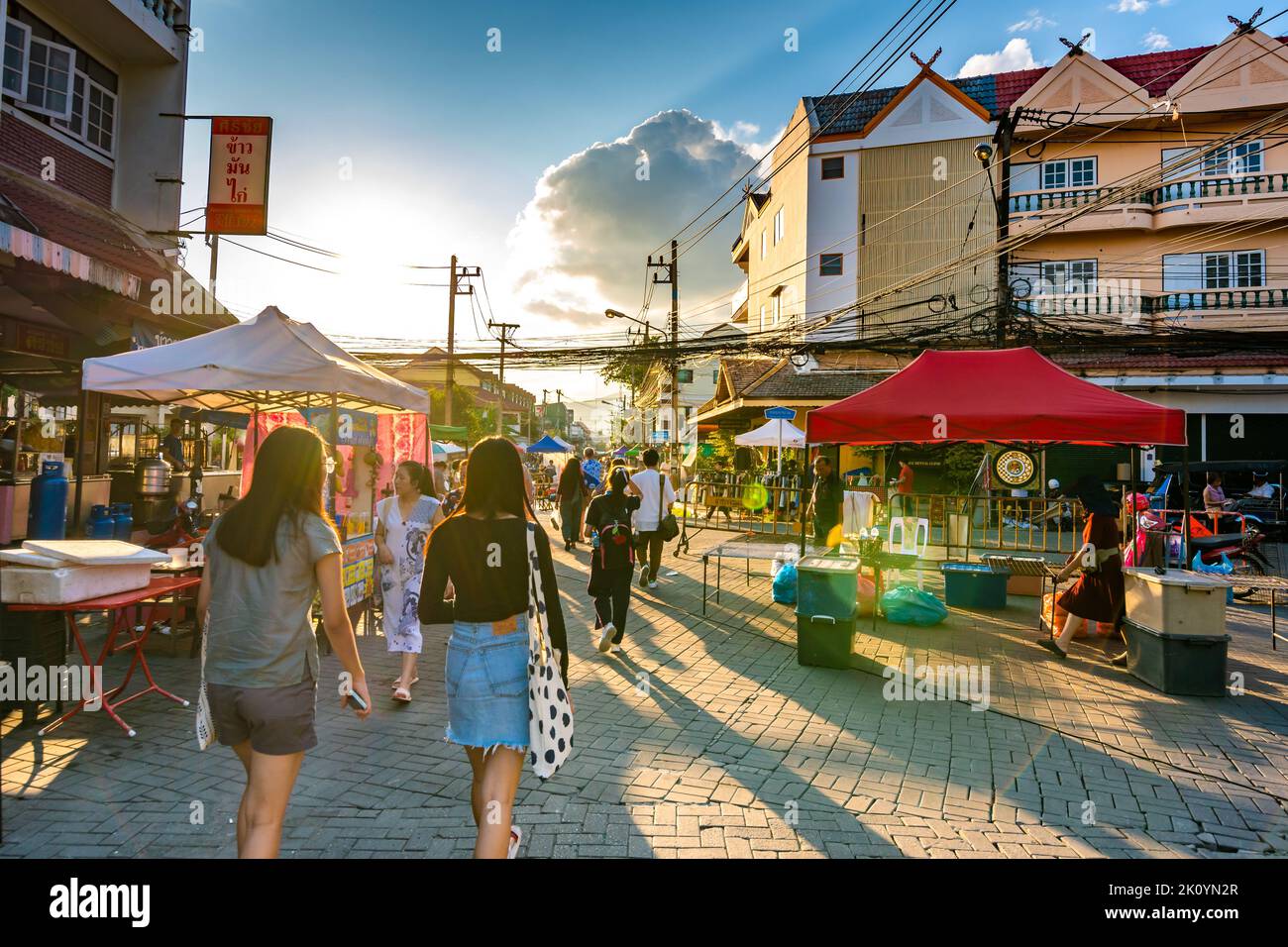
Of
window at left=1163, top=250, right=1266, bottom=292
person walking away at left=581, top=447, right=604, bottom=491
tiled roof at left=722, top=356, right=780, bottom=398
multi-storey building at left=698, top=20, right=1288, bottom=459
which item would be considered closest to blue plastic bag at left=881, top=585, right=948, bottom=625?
person walking away at left=581, top=447, right=604, bottom=491

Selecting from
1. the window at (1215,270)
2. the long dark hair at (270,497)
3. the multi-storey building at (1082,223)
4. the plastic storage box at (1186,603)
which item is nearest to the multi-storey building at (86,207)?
the long dark hair at (270,497)

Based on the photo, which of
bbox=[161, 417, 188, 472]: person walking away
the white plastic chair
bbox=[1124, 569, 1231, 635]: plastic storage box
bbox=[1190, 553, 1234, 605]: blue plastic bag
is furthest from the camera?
bbox=[161, 417, 188, 472]: person walking away

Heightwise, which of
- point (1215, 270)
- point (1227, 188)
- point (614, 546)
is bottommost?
point (614, 546)

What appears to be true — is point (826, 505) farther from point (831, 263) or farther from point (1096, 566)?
point (831, 263)

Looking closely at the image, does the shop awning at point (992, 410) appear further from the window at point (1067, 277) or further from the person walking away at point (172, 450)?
the window at point (1067, 277)

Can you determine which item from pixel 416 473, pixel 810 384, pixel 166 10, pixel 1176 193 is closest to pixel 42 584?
pixel 416 473

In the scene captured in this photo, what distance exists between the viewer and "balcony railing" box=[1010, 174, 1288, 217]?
2222cm

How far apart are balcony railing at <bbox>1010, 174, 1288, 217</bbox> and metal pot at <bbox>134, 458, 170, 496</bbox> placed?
974 inches

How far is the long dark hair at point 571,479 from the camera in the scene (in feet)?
42.9

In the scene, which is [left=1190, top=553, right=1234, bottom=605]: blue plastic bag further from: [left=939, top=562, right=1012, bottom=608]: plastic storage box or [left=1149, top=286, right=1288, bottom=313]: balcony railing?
[left=1149, top=286, right=1288, bottom=313]: balcony railing

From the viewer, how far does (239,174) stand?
40.8 ft

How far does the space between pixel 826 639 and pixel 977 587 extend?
405 cm

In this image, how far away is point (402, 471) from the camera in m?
5.55
